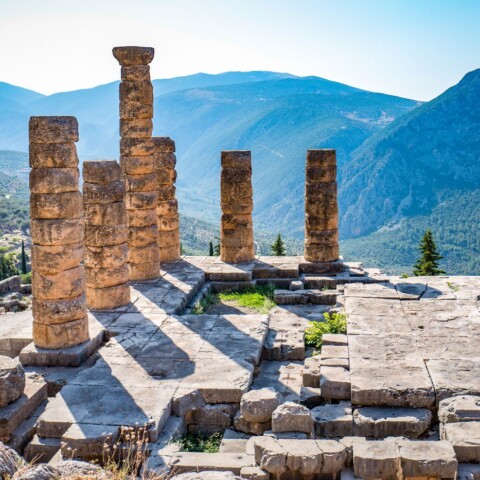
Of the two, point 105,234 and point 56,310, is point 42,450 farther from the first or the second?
point 105,234

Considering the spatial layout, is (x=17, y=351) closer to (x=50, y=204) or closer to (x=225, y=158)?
(x=50, y=204)

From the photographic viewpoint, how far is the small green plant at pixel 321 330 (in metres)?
12.3

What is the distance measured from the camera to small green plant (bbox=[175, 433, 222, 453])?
8.48m

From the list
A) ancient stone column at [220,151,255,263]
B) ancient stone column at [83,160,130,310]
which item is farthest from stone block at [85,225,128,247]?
ancient stone column at [220,151,255,263]

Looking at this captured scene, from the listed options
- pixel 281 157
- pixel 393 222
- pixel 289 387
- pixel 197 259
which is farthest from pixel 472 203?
pixel 289 387

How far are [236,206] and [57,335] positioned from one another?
8.34m

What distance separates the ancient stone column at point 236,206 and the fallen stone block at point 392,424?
10370 mm

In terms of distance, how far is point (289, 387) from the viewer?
10.3 m

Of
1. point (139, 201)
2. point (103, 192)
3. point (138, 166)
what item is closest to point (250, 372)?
point (103, 192)

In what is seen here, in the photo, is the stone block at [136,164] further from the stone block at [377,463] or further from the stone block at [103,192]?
the stone block at [377,463]

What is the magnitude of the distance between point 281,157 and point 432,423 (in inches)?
7193

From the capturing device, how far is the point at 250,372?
1023 cm

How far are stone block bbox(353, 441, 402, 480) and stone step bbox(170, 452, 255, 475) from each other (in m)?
1.23

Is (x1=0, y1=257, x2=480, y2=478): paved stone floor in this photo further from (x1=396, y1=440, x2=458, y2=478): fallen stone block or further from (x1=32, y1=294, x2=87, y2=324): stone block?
(x1=32, y1=294, x2=87, y2=324): stone block
